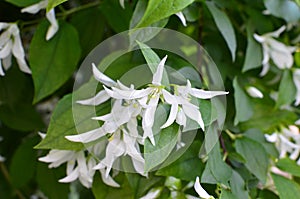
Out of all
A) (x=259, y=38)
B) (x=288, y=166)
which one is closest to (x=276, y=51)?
(x=259, y=38)

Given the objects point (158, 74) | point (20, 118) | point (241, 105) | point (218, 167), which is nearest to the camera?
point (158, 74)

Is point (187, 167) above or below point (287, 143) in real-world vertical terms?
above

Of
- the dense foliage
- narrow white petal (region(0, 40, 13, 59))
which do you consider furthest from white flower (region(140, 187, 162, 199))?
narrow white petal (region(0, 40, 13, 59))

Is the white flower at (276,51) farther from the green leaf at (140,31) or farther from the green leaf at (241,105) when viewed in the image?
the green leaf at (140,31)

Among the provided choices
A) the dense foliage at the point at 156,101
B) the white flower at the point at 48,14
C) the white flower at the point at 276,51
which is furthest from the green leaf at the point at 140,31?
the white flower at the point at 276,51

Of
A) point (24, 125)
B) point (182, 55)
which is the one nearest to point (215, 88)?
point (182, 55)

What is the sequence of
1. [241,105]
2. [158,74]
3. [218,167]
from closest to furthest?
[158,74] → [218,167] → [241,105]

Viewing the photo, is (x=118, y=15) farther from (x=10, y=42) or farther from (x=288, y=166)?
(x=288, y=166)
